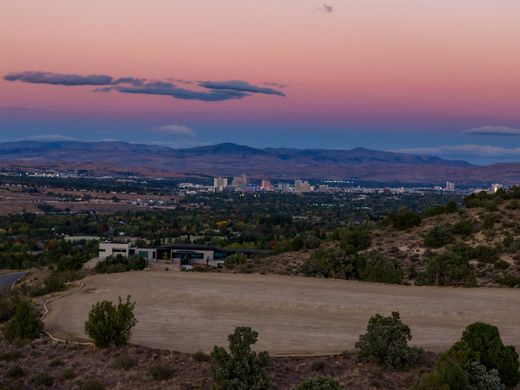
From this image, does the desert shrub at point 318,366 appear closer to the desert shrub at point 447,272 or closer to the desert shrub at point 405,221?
the desert shrub at point 447,272

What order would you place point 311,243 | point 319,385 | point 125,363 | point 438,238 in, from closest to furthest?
point 319,385 < point 125,363 < point 438,238 < point 311,243

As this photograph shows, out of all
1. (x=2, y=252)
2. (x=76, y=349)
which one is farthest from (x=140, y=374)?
(x=2, y=252)

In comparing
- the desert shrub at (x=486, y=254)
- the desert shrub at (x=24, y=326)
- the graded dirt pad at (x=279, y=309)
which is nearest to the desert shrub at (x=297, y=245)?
the desert shrub at (x=486, y=254)

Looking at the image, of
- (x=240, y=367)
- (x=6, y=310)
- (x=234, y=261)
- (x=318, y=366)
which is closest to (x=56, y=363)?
(x=240, y=367)

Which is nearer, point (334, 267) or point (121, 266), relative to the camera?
point (334, 267)

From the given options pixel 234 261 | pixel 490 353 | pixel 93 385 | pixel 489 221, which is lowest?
pixel 234 261

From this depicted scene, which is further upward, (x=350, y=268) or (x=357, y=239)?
(x=357, y=239)

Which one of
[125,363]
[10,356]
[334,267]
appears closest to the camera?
[125,363]

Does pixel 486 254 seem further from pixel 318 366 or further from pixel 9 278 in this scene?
pixel 9 278
